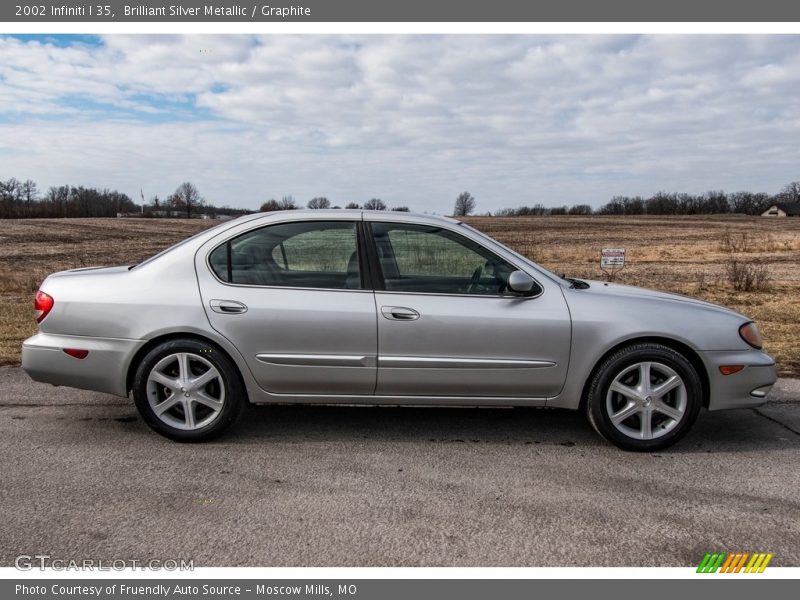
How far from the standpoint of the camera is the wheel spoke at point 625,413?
4.14m

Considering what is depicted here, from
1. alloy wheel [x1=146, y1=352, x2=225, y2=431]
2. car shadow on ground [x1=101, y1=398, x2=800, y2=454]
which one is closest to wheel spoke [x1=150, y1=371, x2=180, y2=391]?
alloy wheel [x1=146, y1=352, x2=225, y2=431]

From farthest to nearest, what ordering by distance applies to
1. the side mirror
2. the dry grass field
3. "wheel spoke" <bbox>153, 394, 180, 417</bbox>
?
the dry grass field
"wheel spoke" <bbox>153, 394, 180, 417</bbox>
the side mirror

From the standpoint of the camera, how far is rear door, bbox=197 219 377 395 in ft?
13.5

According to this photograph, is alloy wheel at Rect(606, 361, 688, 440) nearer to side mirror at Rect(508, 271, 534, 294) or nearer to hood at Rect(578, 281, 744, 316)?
hood at Rect(578, 281, 744, 316)

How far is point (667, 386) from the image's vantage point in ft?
13.5

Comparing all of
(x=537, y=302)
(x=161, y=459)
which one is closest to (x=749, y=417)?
(x=537, y=302)

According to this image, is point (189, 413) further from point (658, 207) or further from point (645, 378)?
point (658, 207)

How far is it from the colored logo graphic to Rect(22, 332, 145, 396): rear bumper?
3.42 m

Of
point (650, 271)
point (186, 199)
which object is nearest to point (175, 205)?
point (186, 199)

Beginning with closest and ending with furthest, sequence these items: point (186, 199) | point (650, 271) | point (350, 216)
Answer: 1. point (350, 216)
2. point (650, 271)
3. point (186, 199)

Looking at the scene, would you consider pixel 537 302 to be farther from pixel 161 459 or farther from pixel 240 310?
pixel 161 459

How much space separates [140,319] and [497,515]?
2545 millimetres

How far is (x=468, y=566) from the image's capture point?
2771mm

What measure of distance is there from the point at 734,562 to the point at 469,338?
1.87m
